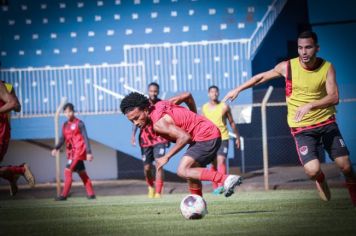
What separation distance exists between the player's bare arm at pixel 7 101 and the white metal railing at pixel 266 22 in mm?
12868

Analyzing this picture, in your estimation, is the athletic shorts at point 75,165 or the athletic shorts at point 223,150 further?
the athletic shorts at point 223,150

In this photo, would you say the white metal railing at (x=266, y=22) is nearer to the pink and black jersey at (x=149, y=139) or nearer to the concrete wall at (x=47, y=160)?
the concrete wall at (x=47, y=160)

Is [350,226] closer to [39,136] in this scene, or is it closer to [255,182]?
[255,182]

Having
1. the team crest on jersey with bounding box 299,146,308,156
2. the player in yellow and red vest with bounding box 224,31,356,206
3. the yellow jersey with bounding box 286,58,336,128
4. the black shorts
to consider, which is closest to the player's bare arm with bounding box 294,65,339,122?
the player in yellow and red vest with bounding box 224,31,356,206

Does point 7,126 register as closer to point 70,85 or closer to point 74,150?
point 74,150

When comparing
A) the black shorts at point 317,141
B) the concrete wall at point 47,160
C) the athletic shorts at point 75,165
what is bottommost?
the concrete wall at point 47,160

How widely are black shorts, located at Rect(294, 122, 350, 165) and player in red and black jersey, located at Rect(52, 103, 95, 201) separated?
23.6ft

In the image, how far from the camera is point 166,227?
7961mm

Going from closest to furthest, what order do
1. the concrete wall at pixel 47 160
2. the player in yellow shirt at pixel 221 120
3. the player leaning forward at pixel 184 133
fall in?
the player leaning forward at pixel 184 133, the player in yellow shirt at pixel 221 120, the concrete wall at pixel 47 160

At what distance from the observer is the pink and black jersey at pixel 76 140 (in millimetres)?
15617

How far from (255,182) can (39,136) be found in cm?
651

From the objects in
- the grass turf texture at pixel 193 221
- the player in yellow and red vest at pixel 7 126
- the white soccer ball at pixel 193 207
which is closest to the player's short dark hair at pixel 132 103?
the white soccer ball at pixel 193 207

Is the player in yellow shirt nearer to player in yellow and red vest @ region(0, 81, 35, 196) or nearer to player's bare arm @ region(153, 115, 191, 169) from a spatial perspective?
player in yellow and red vest @ region(0, 81, 35, 196)

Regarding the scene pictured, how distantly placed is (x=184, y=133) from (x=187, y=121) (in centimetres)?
60
